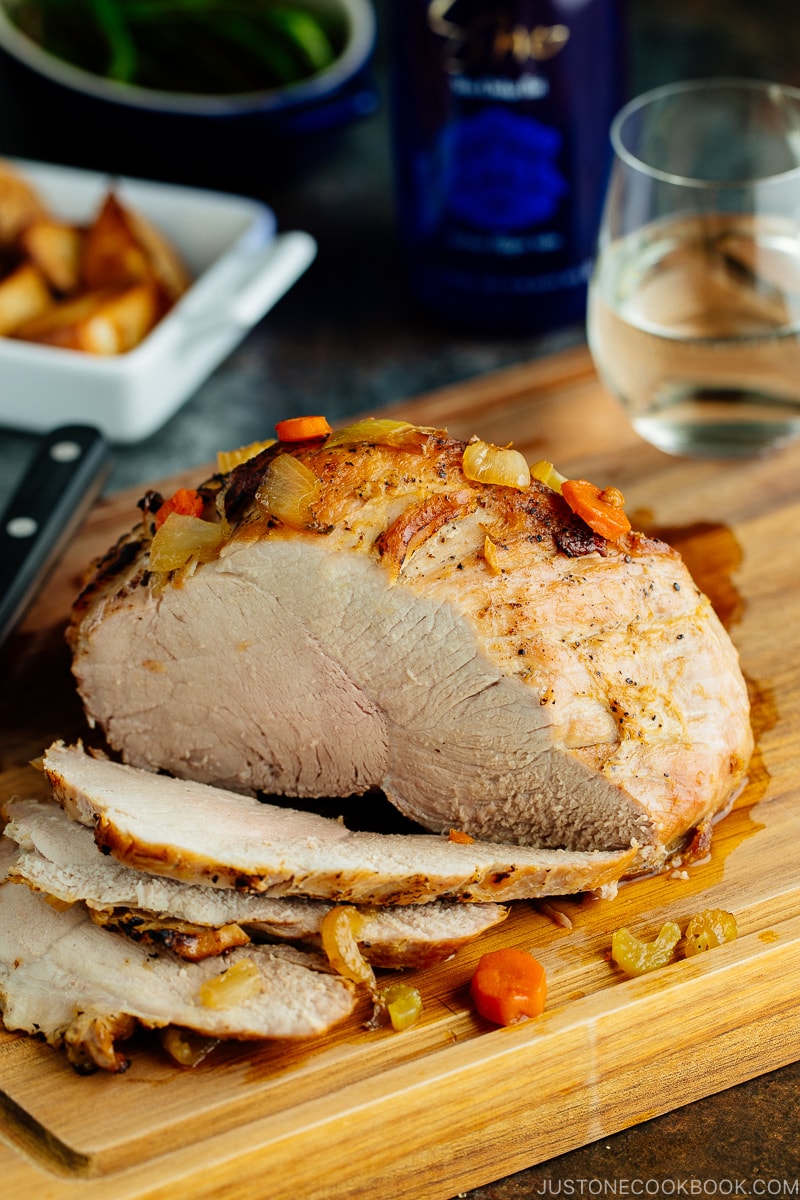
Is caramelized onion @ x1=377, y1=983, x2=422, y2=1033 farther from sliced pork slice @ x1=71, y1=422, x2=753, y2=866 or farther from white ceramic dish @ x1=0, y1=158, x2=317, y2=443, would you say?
white ceramic dish @ x1=0, y1=158, x2=317, y2=443

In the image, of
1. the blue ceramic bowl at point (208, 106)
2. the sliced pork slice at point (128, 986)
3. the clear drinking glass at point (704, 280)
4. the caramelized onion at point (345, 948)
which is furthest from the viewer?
the blue ceramic bowl at point (208, 106)

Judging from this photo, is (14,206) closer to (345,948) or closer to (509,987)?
(345,948)

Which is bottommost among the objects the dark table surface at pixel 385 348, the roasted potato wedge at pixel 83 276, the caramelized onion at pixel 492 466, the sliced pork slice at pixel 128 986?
the dark table surface at pixel 385 348

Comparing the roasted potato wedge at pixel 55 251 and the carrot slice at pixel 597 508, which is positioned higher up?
the carrot slice at pixel 597 508

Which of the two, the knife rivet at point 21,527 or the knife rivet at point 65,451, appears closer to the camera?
the knife rivet at point 21,527

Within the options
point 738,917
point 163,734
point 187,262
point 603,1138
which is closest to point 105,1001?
point 163,734

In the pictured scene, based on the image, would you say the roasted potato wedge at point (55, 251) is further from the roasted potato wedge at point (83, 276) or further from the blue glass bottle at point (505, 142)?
the blue glass bottle at point (505, 142)

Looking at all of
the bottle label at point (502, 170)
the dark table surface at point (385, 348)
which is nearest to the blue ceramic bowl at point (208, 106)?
the dark table surface at point (385, 348)
